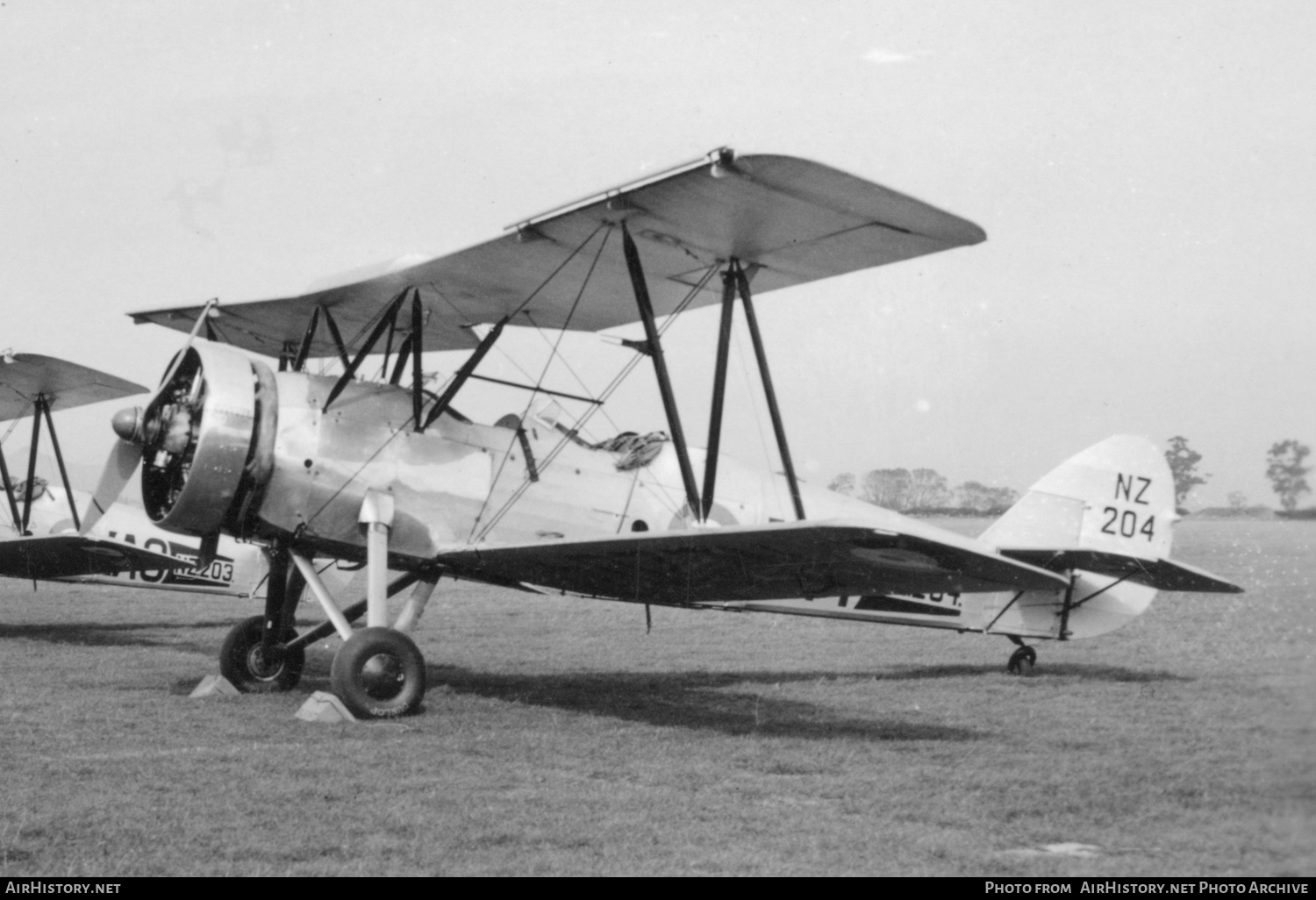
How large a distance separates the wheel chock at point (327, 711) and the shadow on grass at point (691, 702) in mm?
1540

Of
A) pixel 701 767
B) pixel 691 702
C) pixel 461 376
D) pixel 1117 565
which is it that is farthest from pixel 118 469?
pixel 1117 565

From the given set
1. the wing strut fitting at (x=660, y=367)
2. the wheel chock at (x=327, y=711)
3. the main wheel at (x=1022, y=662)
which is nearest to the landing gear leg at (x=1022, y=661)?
the main wheel at (x=1022, y=662)

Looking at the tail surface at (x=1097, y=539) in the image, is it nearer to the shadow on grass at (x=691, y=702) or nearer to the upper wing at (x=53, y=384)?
the shadow on grass at (x=691, y=702)

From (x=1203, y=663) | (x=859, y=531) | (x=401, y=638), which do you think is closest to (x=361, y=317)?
(x=401, y=638)

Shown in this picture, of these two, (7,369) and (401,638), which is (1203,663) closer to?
(401,638)

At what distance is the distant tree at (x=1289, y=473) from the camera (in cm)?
202

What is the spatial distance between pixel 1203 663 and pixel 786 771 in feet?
22.0

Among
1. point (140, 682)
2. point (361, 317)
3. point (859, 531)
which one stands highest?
point (361, 317)

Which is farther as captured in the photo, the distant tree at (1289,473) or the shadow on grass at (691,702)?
the shadow on grass at (691,702)

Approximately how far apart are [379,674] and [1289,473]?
19.1ft

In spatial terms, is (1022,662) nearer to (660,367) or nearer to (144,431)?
(660,367)

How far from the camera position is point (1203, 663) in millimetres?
10742

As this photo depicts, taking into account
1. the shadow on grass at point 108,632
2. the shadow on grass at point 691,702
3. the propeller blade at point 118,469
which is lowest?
the shadow on grass at point 108,632

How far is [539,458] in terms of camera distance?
831 centimetres
